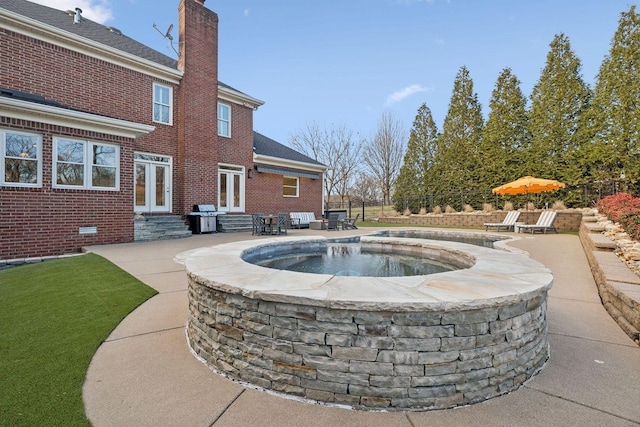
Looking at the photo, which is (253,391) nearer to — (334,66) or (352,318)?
(352,318)

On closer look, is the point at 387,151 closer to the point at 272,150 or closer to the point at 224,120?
the point at 272,150

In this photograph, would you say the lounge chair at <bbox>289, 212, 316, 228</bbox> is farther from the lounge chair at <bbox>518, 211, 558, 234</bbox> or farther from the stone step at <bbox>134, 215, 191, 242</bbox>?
the lounge chair at <bbox>518, 211, 558, 234</bbox>

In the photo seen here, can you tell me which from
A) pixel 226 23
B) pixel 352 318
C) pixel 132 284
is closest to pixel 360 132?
pixel 226 23

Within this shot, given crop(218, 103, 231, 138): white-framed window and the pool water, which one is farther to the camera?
crop(218, 103, 231, 138): white-framed window

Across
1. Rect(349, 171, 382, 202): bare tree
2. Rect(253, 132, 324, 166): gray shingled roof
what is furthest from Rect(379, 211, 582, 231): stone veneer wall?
Rect(349, 171, 382, 202): bare tree

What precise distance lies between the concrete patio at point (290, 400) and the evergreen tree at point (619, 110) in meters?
13.7

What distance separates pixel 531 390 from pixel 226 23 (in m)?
14.9

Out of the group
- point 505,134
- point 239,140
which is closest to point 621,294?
point 239,140

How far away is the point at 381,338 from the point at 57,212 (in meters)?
8.84

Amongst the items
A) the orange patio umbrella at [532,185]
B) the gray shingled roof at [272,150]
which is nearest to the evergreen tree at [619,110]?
the orange patio umbrella at [532,185]

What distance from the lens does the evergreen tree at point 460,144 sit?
18.0 metres

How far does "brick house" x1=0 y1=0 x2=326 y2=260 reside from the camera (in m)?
7.13

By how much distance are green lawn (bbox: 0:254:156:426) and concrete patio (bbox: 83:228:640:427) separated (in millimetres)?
150

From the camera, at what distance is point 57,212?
7.46 m
